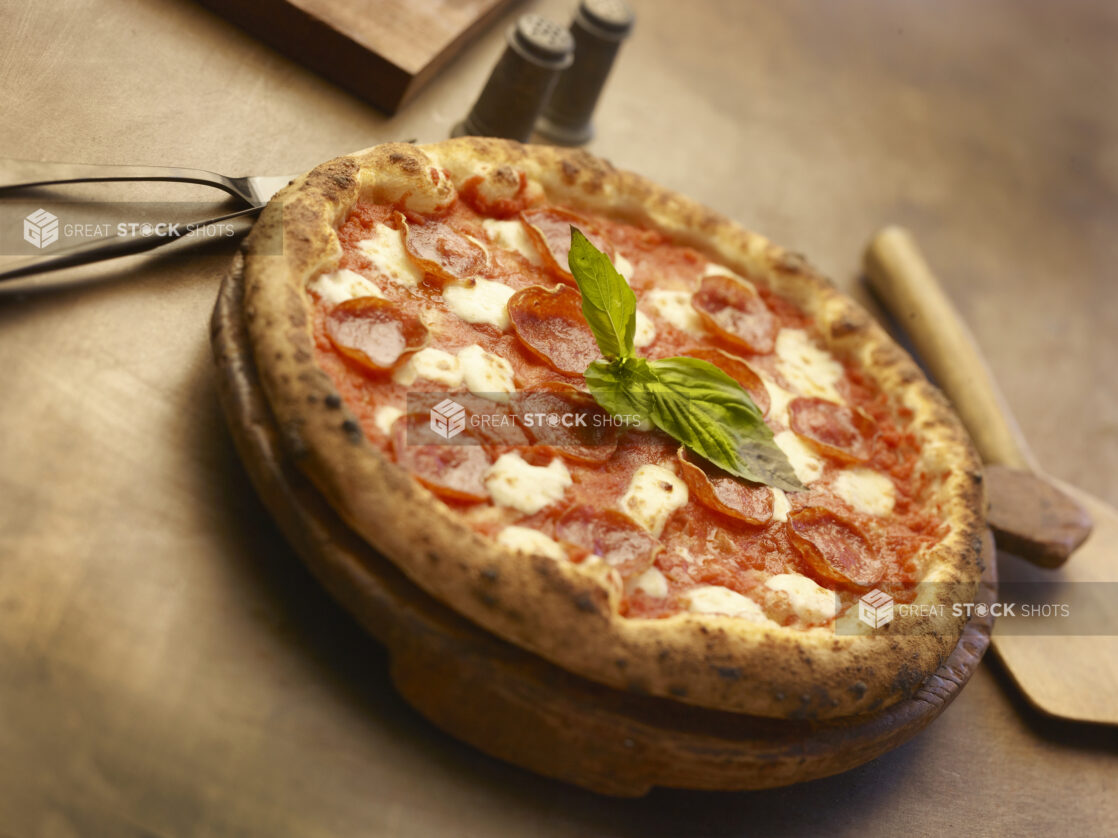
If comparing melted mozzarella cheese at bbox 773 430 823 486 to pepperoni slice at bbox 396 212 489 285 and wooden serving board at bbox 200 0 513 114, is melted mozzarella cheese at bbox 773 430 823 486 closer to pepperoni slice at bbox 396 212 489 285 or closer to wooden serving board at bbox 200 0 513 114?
pepperoni slice at bbox 396 212 489 285

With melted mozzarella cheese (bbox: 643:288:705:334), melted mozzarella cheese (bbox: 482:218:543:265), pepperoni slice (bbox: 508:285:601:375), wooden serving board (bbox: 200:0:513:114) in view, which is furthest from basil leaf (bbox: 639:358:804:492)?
wooden serving board (bbox: 200:0:513:114)

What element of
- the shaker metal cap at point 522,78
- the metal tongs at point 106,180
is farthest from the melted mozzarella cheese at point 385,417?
the shaker metal cap at point 522,78

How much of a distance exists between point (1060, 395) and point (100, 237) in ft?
13.5

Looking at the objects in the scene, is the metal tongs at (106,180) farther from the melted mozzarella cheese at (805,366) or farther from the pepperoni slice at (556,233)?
the melted mozzarella cheese at (805,366)

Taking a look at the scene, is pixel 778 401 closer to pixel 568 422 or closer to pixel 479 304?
pixel 568 422

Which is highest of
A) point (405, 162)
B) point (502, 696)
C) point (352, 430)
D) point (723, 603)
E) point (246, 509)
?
point (405, 162)

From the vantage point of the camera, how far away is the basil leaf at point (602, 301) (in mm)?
2463

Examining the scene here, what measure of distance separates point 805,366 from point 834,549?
2.68 feet

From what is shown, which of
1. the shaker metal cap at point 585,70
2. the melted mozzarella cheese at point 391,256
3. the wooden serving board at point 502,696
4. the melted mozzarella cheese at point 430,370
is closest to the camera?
the wooden serving board at point 502,696

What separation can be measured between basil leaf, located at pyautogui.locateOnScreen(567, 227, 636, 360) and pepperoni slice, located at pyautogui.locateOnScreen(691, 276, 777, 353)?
61 centimetres

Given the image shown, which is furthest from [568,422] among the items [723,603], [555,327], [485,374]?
[723,603]

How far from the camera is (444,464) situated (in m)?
2.19

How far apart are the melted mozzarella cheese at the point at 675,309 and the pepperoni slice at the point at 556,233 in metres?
0.19

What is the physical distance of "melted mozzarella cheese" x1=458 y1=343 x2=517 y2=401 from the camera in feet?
7.84
